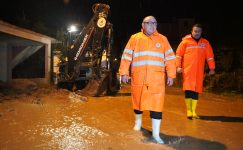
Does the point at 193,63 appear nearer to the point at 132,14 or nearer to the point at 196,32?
the point at 196,32

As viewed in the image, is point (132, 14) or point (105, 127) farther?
point (132, 14)

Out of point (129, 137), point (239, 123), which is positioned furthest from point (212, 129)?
point (129, 137)

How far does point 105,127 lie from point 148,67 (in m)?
1.59

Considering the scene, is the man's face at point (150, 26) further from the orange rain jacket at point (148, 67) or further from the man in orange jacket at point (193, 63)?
the man in orange jacket at point (193, 63)

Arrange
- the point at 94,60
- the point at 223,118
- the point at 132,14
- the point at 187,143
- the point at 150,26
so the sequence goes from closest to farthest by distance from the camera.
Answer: the point at 187,143 < the point at 150,26 < the point at 223,118 < the point at 94,60 < the point at 132,14

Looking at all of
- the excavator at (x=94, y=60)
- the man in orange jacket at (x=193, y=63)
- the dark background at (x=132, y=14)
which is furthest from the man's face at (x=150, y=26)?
the dark background at (x=132, y=14)

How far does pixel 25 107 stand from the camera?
25.9ft

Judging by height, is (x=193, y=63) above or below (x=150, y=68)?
above

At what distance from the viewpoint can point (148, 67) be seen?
4902 millimetres

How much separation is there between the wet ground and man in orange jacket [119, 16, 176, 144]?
0.54 m

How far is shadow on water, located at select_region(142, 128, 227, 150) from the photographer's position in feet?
15.4

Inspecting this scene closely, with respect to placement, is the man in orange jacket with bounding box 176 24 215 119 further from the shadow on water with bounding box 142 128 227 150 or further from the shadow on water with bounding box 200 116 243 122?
the shadow on water with bounding box 142 128 227 150

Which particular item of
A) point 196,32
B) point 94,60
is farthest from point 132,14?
point 196,32

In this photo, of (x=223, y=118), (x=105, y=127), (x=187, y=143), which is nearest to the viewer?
(x=187, y=143)
